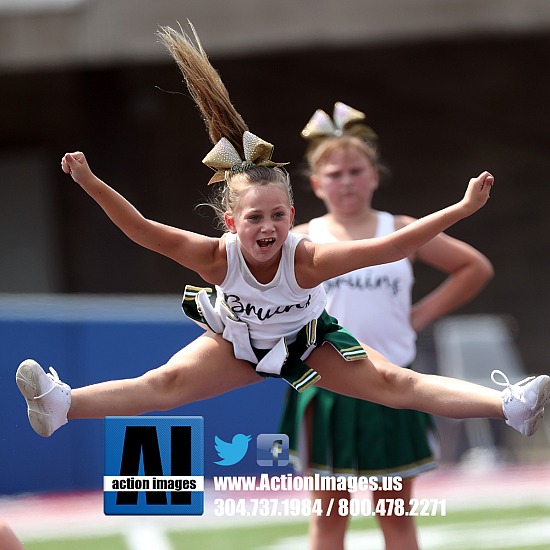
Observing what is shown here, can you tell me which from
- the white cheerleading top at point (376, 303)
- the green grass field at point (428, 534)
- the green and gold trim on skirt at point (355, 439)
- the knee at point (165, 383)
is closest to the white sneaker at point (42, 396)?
the knee at point (165, 383)

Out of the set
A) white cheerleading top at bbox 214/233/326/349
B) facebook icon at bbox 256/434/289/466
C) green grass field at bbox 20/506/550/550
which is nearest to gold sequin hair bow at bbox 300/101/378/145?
white cheerleading top at bbox 214/233/326/349

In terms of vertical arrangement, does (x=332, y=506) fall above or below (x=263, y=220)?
below

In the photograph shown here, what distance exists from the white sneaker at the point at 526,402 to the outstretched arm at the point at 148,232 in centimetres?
93

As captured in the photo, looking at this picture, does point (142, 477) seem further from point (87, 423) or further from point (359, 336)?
point (87, 423)

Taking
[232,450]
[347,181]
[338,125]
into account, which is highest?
[338,125]

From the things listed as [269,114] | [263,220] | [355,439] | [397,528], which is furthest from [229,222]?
[269,114]

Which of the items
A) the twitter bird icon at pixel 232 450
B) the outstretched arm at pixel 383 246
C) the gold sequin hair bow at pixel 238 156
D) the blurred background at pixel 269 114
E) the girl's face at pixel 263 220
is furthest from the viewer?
the blurred background at pixel 269 114

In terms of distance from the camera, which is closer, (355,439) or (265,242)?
(265,242)

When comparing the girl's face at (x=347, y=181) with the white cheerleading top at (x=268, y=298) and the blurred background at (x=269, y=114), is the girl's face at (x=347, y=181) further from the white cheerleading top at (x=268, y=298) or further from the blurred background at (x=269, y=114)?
the blurred background at (x=269, y=114)

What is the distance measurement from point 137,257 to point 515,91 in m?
4.32

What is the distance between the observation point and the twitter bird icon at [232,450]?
11.6 ft

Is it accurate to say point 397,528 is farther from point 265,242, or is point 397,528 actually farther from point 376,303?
point 265,242

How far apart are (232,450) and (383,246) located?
1006 mm

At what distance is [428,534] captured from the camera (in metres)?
4.89
